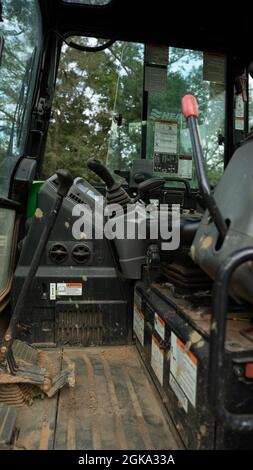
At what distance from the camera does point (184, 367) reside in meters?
1.28

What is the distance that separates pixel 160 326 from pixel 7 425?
0.66 metres

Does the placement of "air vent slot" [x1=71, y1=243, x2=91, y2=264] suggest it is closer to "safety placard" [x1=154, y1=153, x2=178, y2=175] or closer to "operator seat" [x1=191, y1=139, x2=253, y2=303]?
"safety placard" [x1=154, y1=153, x2=178, y2=175]

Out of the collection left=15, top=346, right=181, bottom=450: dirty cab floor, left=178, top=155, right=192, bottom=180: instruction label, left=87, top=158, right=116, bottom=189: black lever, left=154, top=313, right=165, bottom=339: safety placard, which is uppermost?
left=178, top=155, right=192, bottom=180: instruction label

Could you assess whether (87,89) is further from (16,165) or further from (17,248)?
(17,248)

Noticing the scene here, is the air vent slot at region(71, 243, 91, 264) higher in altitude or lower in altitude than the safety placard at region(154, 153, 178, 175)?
lower

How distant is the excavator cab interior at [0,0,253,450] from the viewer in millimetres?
1155

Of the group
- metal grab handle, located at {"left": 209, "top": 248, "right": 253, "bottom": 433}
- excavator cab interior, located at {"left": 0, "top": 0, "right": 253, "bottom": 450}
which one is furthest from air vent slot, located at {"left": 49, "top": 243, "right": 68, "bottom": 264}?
metal grab handle, located at {"left": 209, "top": 248, "right": 253, "bottom": 433}

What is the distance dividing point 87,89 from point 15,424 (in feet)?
9.43

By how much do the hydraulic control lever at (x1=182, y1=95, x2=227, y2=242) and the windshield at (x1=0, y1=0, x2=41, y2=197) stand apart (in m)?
1.05

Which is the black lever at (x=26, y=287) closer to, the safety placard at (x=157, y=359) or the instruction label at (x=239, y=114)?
the safety placard at (x=157, y=359)

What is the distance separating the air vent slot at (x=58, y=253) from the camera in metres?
2.15

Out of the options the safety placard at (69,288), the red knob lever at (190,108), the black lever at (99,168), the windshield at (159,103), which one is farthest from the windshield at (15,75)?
the red knob lever at (190,108)

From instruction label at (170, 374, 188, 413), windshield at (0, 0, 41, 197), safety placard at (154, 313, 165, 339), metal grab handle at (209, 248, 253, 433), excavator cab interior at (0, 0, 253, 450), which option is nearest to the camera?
metal grab handle at (209, 248, 253, 433)

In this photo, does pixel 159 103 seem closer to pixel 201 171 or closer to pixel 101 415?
pixel 201 171
